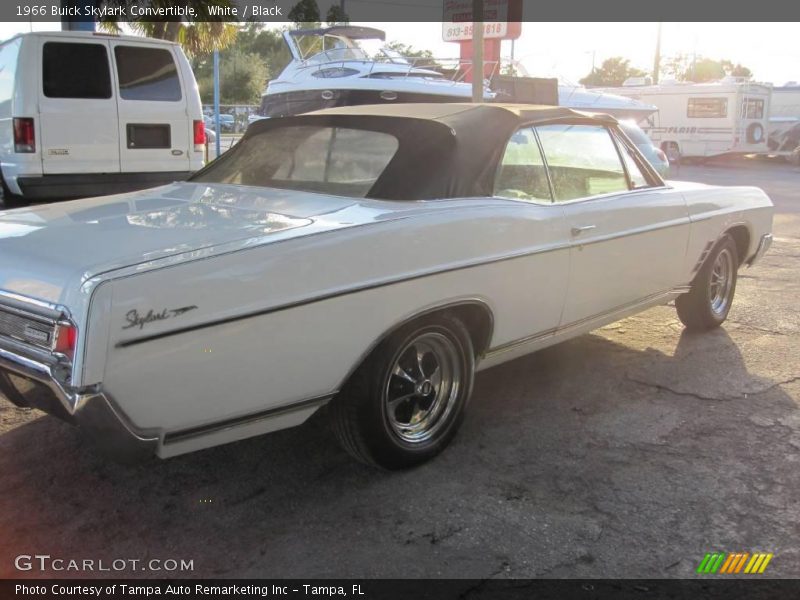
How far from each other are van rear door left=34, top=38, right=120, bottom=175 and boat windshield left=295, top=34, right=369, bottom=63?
8842mm

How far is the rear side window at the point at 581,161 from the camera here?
157 inches

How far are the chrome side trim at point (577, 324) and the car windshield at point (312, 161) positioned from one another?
0.95 metres

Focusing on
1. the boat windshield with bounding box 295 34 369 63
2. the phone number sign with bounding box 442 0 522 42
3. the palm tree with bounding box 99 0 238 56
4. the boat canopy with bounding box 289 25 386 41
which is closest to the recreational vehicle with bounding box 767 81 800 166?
the boat canopy with bounding box 289 25 386 41

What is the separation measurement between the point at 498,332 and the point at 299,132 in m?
1.44

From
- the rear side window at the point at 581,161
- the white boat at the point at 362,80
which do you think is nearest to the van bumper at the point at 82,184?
the rear side window at the point at 581,161

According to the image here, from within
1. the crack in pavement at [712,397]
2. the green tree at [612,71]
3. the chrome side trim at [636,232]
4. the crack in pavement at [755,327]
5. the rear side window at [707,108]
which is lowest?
the crack in pavement at [712,397]

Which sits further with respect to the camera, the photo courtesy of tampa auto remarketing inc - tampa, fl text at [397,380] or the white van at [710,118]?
the white van at [710,118]

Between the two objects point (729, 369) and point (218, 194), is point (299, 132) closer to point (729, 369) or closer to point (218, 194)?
point (218, 194)

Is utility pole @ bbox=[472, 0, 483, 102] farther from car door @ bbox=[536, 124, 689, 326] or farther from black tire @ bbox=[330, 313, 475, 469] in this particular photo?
black tire @ bbox=[330, 313, 475, 469]

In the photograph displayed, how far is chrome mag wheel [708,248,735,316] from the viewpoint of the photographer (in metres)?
5.33

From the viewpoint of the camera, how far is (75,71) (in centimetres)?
730

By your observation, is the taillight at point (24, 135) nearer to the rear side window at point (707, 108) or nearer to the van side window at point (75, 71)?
the van side window at point (75, 71)
